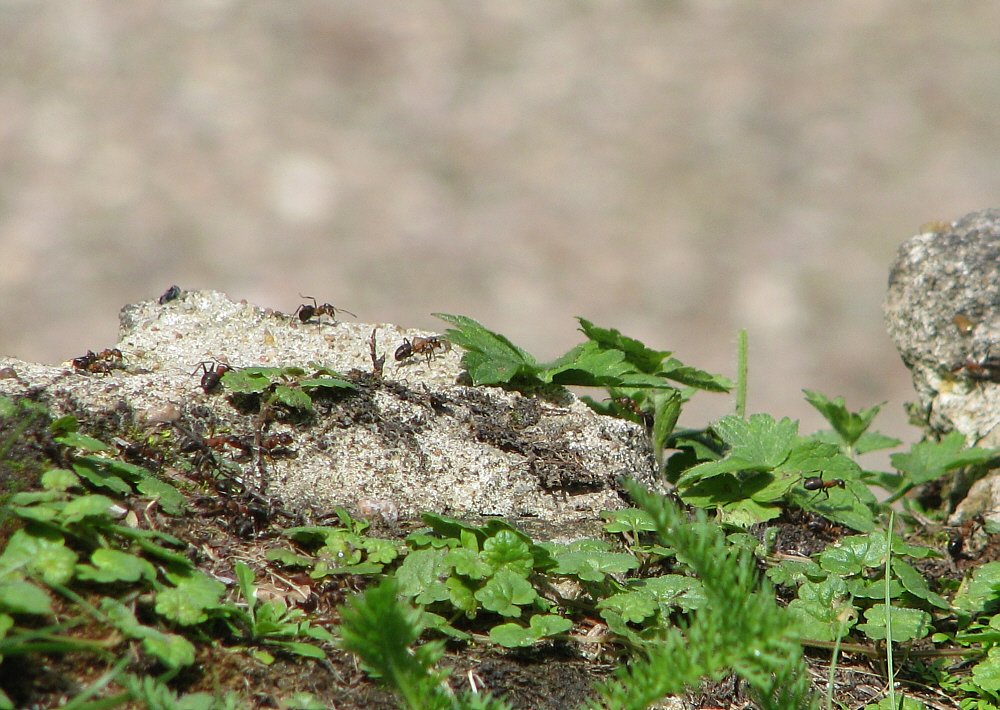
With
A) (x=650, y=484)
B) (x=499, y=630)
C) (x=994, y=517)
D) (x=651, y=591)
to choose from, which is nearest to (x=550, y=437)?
(x=650, y=484)

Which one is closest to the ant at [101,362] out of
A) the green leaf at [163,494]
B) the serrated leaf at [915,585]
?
the green leaf at [163,494]

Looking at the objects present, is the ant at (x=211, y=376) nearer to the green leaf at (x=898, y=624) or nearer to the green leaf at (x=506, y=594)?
the green leaf at (x=506, y=594)

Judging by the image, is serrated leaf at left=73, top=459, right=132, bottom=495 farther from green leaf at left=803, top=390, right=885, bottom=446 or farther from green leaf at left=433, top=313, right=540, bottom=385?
green leaf at left=803, top=390, right=885, bottom=446

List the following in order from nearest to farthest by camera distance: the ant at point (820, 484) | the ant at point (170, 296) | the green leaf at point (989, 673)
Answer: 1. the green leaf at point (989, 673)
2. the ant at point (820, 484)
3. the ant at point (170, 296)

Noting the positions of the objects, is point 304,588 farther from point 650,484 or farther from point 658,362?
point 658,362

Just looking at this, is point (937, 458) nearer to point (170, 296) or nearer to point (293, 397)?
point (293, 397)

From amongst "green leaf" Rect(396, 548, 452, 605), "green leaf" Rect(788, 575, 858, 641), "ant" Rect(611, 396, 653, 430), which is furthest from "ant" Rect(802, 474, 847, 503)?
"green leaf" Rect(396, 548, 452, 605)

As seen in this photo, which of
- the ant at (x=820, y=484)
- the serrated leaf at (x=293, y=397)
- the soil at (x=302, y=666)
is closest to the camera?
the soil at (x=302, y=666)
